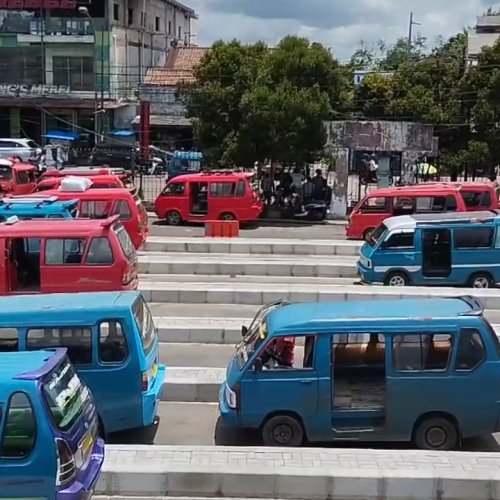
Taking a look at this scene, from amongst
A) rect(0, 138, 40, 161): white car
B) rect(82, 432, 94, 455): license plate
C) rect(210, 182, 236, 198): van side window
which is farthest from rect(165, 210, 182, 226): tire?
rect(82, 432, 94, 455): license plate

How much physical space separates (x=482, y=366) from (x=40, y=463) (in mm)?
4862

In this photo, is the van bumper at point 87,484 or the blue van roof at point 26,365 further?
the blue van roof at point 26,365

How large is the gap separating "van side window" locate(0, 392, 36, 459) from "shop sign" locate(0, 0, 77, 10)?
173 feet

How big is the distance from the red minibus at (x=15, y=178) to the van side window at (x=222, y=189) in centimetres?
660

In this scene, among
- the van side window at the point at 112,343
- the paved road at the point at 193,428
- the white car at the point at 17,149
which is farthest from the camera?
the white car at the point at 17,149

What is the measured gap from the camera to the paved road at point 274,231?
27219 millimetres

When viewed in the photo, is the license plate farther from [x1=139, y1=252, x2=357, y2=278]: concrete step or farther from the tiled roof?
the tiled roof

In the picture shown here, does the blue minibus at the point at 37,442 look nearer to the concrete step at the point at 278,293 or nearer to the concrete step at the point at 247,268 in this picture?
the concrete step at the point at 278,293

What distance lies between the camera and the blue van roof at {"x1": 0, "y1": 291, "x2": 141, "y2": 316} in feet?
31.0

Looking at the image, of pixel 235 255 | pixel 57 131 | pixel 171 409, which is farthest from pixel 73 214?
pixel 57 131

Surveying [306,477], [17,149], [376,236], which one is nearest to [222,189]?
[376,236]

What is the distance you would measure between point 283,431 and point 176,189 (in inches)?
788

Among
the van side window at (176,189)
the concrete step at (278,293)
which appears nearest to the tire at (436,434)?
the concrete step at (278,293)

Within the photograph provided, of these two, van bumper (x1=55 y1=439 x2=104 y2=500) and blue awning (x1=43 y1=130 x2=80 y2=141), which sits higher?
blue awning (x1=43 y1=130 x2=80 y2=141)
